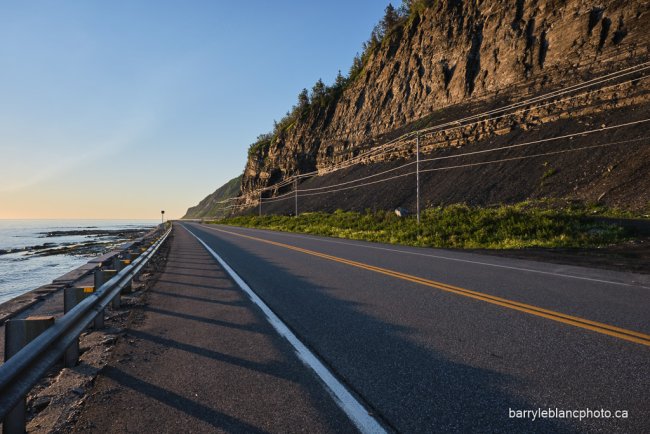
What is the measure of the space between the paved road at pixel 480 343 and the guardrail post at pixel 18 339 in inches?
88.6

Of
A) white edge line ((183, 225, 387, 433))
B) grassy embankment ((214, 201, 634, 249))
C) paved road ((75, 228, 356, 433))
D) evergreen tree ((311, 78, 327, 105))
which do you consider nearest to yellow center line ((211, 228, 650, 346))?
white edge line ((183, 225, 387, 433))

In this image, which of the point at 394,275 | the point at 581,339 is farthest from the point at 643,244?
the point at 581,339

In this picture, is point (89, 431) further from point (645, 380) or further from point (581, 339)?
point (581, 339)

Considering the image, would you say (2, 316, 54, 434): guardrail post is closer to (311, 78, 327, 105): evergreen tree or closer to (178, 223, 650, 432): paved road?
(178, 223, 650, 432): paved road

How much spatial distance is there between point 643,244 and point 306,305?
12157 mm

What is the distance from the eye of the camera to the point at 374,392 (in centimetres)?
301

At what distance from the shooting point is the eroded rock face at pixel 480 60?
30.2m

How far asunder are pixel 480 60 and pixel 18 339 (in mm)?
48069

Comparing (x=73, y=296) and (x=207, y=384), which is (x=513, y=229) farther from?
(x=73, y=296)

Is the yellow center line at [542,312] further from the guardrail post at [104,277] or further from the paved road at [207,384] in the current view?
the guardrail post at [104,277]

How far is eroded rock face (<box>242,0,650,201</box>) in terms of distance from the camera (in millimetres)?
30188

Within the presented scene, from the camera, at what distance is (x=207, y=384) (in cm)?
327

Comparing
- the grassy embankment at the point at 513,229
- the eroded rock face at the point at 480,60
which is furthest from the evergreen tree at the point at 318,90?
the grassy embankment at the point at 513,229

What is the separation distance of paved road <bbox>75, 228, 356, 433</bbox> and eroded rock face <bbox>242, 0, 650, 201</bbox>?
3168 cm
